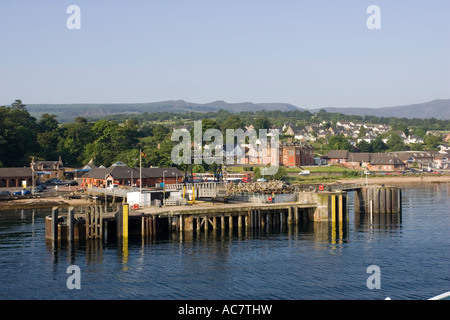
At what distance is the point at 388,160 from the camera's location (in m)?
166

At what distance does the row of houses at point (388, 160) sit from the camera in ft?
542

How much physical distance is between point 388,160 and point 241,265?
124m

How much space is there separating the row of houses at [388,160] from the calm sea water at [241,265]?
3750 inches

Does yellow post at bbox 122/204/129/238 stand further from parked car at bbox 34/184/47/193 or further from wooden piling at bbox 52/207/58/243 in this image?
parked car at bbox 34/184/47/193

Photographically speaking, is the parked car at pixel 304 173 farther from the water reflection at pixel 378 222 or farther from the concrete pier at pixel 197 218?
the concrete pier at pixel 197 218

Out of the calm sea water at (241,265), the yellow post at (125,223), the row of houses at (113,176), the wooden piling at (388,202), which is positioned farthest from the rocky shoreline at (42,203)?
the wooden piling at (388,202)

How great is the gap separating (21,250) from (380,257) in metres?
31.6

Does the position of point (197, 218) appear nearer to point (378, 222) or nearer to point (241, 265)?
point (241, 265)

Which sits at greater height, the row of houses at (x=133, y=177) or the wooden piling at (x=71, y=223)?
the row of houses at (x=133, y=177)

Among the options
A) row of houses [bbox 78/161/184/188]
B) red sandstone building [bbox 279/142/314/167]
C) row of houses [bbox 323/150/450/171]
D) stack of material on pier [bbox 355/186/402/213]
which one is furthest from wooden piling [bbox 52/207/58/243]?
row of houses [bbox 323/150/450/171]

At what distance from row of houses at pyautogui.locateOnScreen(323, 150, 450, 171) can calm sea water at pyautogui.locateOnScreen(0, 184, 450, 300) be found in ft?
313

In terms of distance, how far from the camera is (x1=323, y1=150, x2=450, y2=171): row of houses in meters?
165
